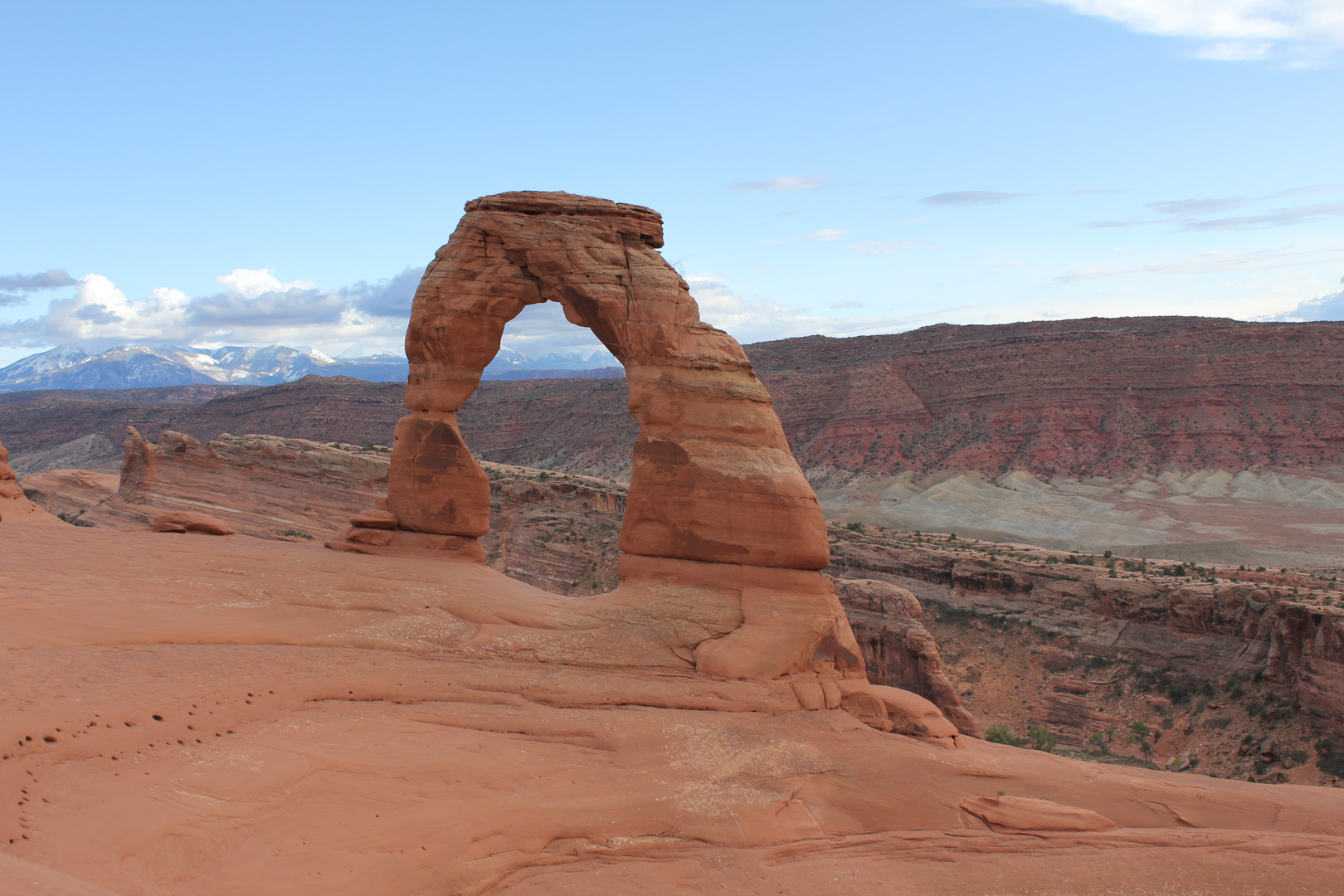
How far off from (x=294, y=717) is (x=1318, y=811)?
14.5m

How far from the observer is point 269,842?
27.5 feet

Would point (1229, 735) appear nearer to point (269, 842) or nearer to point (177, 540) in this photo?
point (269, 842)

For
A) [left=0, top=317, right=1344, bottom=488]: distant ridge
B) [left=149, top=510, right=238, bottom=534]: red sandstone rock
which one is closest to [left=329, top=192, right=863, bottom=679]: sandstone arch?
[left=149, top=510, right=238, bottom=534]: red sandstone rock

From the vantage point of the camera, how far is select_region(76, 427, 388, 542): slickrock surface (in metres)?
37.0

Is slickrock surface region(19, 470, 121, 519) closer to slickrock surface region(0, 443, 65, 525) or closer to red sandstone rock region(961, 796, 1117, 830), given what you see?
slickrock surface region(0, 443, 65, 525)

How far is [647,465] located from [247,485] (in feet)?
97.9

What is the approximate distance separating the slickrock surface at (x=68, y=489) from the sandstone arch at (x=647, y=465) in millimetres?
29092

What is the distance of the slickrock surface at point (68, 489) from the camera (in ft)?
133

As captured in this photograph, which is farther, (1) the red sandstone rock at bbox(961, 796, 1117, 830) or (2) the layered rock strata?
(2) the layered rock strata

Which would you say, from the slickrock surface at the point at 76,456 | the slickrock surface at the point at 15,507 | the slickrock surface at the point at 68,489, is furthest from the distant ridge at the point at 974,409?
the slickrock surface at the point at 15,507

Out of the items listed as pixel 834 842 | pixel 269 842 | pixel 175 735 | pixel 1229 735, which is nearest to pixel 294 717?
pixel 175 735

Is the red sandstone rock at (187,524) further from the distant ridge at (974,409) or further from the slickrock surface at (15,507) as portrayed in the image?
the distant ridge at (974,409)

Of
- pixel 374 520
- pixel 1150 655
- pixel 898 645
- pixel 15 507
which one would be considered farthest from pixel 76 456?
pixel 1150 655

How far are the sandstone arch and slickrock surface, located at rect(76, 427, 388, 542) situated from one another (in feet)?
70.8
